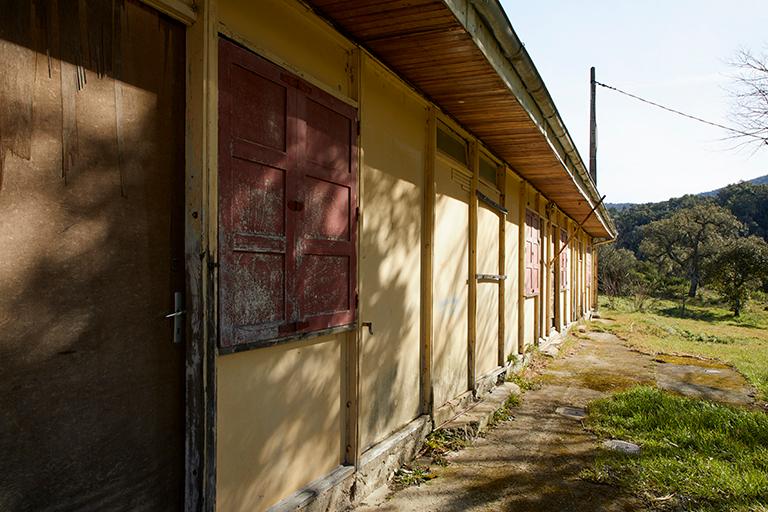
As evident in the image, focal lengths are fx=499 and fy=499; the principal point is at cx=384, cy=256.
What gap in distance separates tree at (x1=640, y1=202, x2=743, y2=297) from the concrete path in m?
29.2

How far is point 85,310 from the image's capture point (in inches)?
67.4

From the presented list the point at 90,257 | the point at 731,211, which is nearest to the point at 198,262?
the point at 90,257

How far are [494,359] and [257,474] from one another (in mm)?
4699

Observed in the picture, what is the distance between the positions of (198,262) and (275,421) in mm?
978

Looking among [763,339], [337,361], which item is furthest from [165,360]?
[763,339]

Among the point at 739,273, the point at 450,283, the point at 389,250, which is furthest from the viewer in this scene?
Result: the point at 739,273

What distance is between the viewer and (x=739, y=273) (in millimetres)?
20516

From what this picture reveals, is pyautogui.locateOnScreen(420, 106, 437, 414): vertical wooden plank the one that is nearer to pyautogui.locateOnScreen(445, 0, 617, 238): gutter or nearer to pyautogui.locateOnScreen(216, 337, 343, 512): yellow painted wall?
pyautogui.locateOnScreen(445, 0, 617, 238): gutter

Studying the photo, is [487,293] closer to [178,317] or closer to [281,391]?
[281,391]

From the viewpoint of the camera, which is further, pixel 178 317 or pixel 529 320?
pixel 529 320

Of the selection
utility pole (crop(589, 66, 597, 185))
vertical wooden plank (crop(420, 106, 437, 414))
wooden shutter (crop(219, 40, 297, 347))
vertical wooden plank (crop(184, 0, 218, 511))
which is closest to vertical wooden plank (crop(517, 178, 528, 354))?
vertical wooden plank (crop(420, 106, 437, 414))

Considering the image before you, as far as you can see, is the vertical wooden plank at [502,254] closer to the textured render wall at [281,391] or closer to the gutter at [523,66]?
the gutter at [523,66]

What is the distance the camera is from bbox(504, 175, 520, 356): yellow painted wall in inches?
285

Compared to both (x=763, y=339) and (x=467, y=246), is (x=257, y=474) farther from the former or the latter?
(x=763, y=339)
